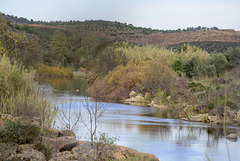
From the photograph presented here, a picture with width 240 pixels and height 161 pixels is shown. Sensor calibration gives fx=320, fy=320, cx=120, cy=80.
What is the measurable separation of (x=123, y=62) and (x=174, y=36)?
41.8 m

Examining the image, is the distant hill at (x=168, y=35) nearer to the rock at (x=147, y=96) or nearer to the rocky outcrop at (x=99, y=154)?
the rock at (x=147, y=96)

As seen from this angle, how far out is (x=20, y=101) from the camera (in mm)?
11336

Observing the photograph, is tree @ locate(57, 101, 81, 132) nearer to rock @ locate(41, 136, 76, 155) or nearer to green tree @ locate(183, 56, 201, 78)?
rock @ locate(41, 136, 76, 155)

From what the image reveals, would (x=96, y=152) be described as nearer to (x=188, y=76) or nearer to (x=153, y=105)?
(x=153, y=105)

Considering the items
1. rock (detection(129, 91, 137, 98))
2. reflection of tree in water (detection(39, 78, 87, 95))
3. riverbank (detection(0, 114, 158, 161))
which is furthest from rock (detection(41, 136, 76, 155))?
reflection of tree in water (detection(39, 78, 87, 95))

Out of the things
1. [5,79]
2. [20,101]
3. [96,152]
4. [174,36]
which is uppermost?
[174,36]

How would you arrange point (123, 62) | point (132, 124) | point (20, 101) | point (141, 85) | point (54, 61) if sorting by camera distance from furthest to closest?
point (54, 61) < point (123, 62) < point (141, 85) < point (132, 124) < point (20, 101)

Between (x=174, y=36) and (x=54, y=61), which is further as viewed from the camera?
(x=174, y=36)

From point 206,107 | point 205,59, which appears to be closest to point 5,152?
point 206,107

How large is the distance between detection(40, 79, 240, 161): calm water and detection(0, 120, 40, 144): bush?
9.42 feet

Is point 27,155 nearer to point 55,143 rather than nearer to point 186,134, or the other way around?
point 55,143

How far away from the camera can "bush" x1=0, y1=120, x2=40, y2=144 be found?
827cm

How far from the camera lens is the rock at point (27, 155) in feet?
24.7

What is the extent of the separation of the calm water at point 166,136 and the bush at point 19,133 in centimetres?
287
